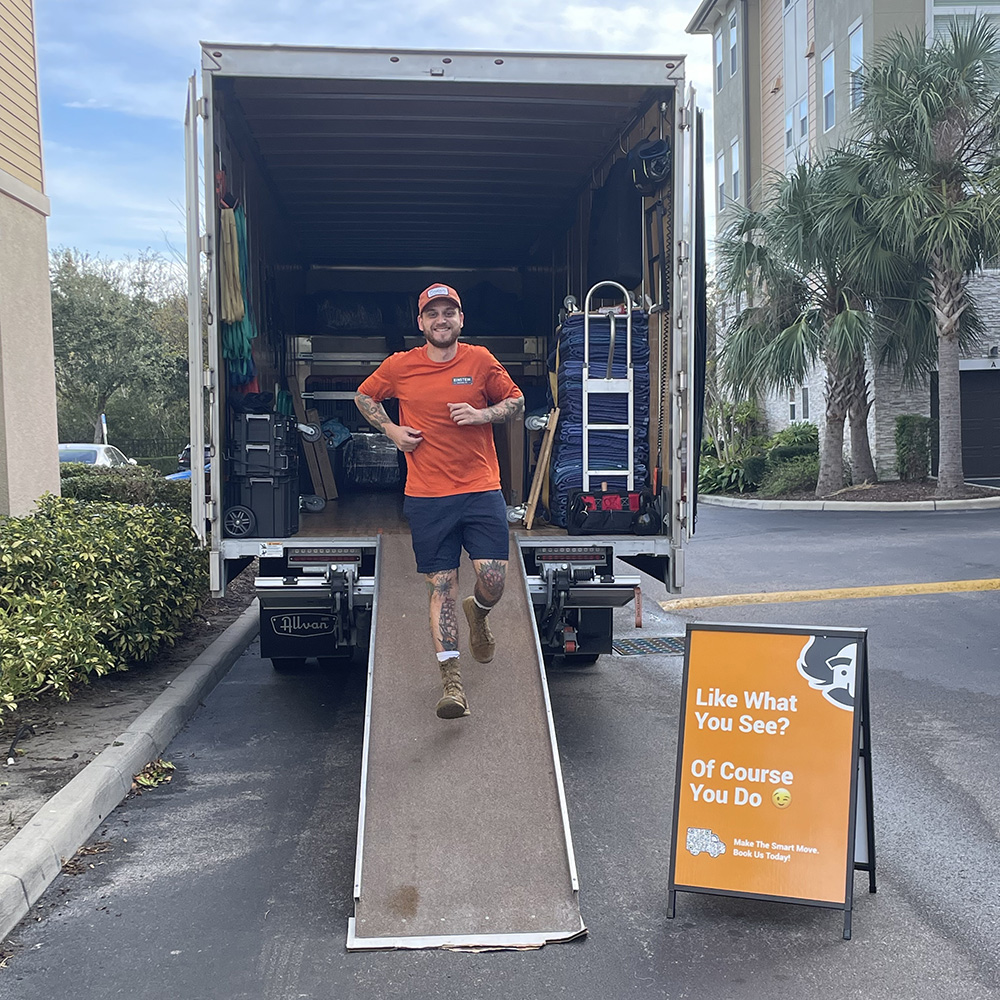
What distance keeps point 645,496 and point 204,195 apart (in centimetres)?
304

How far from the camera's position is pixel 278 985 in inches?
137

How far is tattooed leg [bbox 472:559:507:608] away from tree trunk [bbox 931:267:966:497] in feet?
49.3

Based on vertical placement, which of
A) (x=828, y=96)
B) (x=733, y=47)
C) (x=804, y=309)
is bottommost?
(x=804, y=309)

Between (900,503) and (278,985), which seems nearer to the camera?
(278,985)

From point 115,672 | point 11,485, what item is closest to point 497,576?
point 115,672

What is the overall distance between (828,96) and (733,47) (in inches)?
265

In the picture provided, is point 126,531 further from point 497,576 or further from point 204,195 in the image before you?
point 497,576

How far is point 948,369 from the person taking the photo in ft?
60.3

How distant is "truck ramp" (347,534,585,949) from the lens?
12.5ft

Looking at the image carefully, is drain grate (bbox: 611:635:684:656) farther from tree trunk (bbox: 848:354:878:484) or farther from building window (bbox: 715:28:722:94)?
building window (bbox: 715:28:722:94)

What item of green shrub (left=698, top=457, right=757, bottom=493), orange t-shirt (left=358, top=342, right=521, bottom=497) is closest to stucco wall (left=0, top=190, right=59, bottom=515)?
orange t-shirt (left=358, top=342, right=521, bottom=497)

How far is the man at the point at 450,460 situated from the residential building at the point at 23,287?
6.08 metres

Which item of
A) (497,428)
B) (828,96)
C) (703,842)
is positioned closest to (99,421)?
(828,96)

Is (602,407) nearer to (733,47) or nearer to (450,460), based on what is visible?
(450,460)
